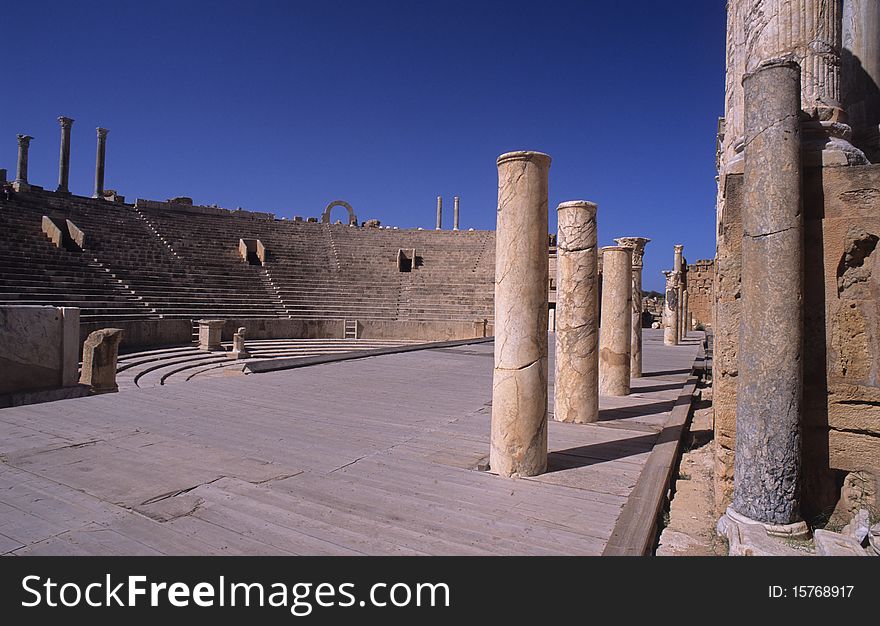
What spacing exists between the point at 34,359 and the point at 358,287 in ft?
60.4

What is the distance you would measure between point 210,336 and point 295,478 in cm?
1365

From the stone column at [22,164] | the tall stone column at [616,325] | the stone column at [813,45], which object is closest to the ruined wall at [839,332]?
the stone column at [813,45]

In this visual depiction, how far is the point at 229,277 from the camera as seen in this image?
22.4 meters

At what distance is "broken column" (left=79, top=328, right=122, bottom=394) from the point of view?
8.84 meters

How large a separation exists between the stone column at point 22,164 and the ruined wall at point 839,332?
29.4 metres

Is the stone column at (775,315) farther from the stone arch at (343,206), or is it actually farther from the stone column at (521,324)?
the stone arch at (343,206)

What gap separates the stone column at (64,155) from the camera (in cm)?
2780

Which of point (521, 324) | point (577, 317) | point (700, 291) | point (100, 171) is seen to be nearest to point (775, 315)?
point (521, 324)

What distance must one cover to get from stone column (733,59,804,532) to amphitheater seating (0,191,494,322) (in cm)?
1627

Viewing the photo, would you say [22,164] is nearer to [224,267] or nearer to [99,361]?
[224,267]

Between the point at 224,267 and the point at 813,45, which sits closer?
the point at 813,45

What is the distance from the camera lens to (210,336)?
1619 centimetres

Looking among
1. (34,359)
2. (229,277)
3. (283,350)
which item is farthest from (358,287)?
(34,359)
